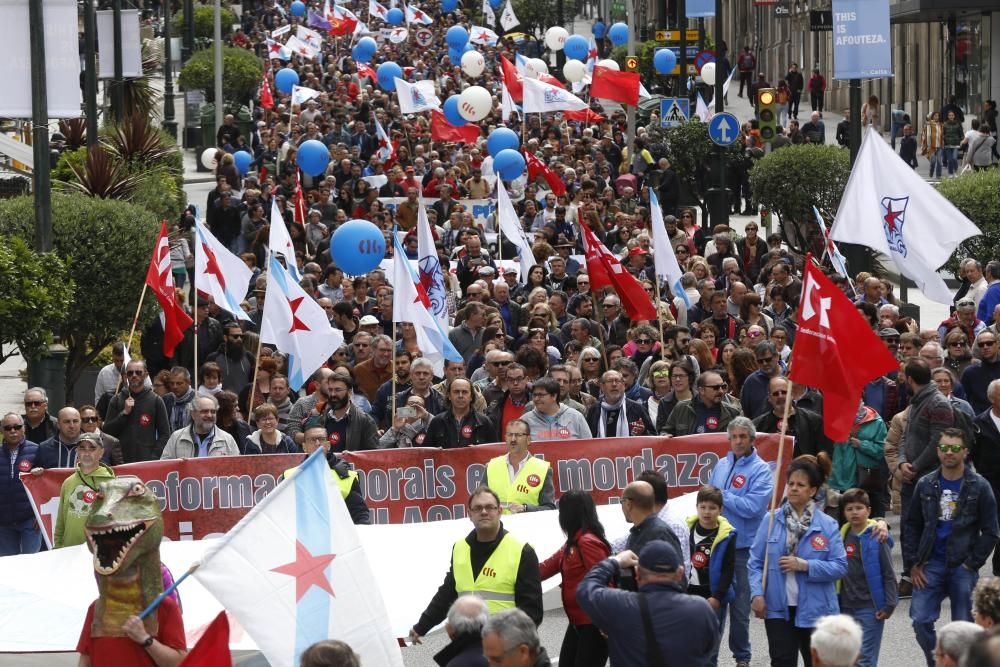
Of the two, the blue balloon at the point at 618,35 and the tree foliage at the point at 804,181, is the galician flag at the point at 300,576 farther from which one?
the blue balloon at the point at 618,35

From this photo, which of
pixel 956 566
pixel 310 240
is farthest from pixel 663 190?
pixel 956 566

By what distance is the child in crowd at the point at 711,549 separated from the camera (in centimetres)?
908

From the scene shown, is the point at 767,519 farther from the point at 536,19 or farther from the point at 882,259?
the point at 536,19

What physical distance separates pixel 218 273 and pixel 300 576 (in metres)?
8.45

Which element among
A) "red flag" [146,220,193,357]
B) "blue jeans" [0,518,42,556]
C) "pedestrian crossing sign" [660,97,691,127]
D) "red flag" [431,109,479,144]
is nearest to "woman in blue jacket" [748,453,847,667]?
"blue jeans" [0,518,42,556]

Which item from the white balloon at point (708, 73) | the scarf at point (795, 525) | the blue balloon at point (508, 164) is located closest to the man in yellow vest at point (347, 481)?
the scarf at point (795, 525)

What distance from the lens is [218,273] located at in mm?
14977

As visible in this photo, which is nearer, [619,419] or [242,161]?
[619,419]

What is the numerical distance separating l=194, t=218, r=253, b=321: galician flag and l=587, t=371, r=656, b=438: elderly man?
3.93 metres

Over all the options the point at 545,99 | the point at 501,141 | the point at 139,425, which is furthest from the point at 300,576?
the point at 501,141

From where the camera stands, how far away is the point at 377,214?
922 inches

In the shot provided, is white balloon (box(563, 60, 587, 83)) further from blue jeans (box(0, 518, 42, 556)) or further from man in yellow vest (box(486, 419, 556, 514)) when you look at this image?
man in yellow vest (box(486, 419, 556, 514))

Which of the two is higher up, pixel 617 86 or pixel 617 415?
pixel 617 86

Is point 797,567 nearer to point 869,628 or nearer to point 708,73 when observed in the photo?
point 869,628
